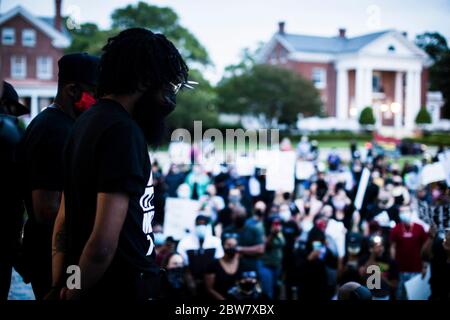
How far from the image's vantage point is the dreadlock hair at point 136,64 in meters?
1.78

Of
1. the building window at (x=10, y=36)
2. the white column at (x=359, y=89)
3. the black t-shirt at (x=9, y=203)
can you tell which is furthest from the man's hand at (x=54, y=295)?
the white column at (x=359, y=89)

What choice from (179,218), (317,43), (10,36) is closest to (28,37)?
(10,36)

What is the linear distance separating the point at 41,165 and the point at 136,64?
2.20 feet

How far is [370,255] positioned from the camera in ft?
20.9

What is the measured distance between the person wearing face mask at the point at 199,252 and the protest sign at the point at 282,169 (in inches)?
91.9

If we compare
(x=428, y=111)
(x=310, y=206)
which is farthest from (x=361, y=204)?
(x=428, y=111)

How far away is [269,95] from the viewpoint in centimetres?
3625

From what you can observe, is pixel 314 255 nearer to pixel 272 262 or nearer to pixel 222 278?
pixel 272 262

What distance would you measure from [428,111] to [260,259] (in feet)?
21.9

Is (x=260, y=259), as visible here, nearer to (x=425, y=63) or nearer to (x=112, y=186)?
(x=425, y=63)

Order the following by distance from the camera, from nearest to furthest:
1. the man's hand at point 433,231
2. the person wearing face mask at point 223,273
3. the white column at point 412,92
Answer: the man's hand at point 433,231, the person wearing face mask at point 223,273, the white column at point 412,92

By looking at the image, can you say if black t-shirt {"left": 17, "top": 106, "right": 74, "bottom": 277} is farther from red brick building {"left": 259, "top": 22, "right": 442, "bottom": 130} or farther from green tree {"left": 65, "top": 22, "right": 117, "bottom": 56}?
red brick building {"left": 259, "top": 22, "right": 442, "bottom": 130}

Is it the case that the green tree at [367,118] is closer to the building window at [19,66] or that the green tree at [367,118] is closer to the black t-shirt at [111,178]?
the building window at [19,66]

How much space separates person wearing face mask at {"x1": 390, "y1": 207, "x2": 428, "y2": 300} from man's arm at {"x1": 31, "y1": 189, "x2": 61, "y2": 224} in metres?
5.22
